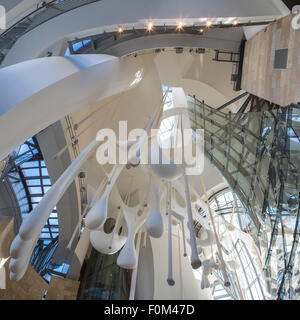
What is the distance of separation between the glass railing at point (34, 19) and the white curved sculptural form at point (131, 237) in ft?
15.1

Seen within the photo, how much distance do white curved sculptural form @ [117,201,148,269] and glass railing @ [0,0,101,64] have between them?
15.1 ft

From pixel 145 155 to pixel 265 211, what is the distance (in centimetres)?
335

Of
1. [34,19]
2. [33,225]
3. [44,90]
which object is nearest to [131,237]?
[33,225]

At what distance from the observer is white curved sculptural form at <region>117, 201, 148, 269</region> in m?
4.31

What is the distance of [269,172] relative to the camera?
580 cm

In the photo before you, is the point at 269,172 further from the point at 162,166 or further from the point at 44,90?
the point at 44,90

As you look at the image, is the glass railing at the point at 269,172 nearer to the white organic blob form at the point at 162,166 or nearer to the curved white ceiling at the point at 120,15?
the curved white ceiling at the point at 120,15

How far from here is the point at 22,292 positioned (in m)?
8.10

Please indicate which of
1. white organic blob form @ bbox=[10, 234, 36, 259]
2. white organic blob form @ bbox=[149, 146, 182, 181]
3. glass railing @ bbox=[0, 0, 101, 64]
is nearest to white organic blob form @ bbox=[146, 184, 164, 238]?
white organic blob form @ bbox=[149, 146, 182, 181]

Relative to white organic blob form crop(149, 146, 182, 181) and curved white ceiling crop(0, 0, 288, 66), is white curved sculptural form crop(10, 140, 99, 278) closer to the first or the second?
white organic blob form crop(149, 146, 182, 181)

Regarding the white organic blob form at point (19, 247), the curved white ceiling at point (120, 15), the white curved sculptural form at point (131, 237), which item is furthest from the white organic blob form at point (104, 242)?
the curved white ceiling at point (120, 15)

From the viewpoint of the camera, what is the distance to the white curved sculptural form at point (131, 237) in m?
4.31

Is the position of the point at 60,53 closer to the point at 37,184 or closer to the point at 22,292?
the point at 22,292
